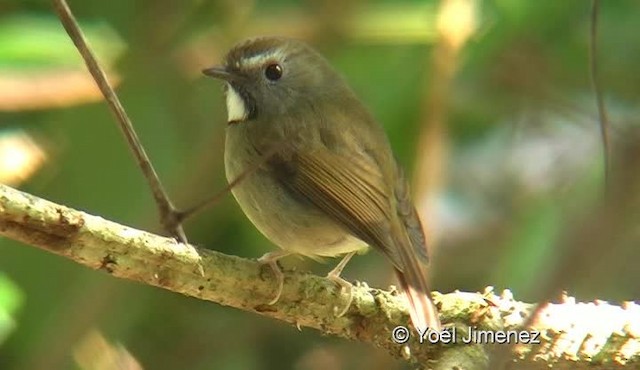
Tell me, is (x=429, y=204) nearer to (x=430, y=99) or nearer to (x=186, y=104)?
(x=430, y=99)

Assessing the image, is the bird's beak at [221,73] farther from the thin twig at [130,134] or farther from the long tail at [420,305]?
the thin twig at [130,134]

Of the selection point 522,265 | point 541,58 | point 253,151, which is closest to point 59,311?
point 253,151

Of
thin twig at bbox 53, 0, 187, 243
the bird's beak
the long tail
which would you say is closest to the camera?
thin twig at bbox 53, 0, 187, 243

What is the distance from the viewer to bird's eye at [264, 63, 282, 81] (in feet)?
13.9

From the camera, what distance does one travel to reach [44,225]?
93.9 inches

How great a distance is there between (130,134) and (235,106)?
66.7 inches

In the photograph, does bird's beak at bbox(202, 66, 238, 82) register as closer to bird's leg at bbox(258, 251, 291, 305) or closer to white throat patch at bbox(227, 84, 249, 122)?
white throat patch at bbox(227, 84, 249, 122)

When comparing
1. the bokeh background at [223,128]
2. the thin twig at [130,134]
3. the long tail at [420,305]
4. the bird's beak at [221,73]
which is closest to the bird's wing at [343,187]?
the long tail at [420,305]

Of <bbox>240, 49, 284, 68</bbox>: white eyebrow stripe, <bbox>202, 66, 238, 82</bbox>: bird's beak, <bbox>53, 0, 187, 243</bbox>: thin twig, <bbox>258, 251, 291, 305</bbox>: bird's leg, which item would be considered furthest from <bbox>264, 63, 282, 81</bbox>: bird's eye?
<bbox>53, 0, 187, 243</bbox>: thin twig

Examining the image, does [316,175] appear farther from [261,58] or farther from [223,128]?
[223,128]

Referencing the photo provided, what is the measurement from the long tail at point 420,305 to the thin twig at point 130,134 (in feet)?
2.18

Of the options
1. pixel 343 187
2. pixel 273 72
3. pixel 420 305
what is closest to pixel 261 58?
pixel 273 72

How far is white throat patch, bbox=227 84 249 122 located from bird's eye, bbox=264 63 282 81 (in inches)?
Answer: 5.5

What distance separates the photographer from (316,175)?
3.71 meters
